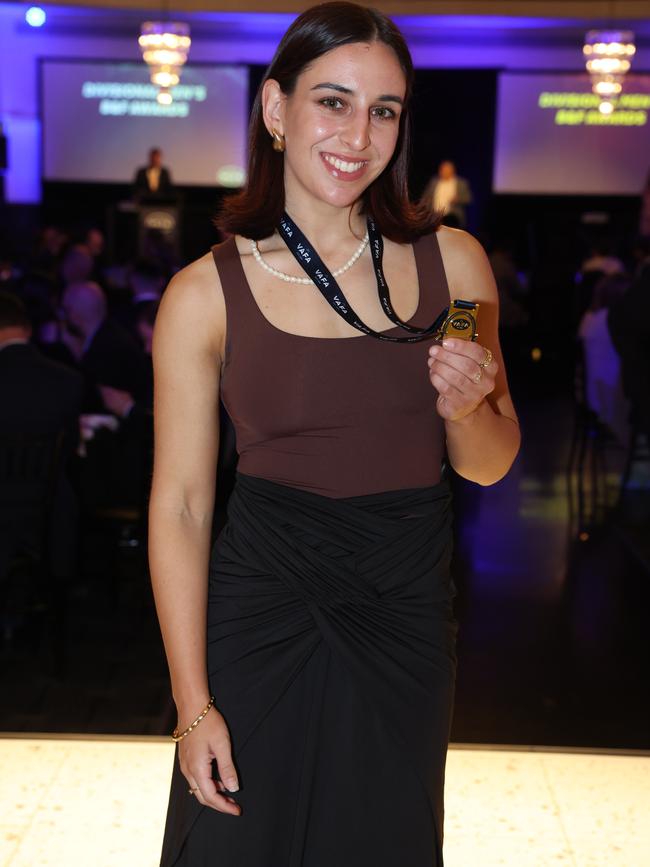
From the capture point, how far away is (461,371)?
52.8 inches

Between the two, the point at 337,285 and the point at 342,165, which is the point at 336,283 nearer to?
the point at 337,285

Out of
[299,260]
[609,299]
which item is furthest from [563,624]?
[299,260]

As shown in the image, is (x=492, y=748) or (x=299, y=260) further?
(x=492, y=748)

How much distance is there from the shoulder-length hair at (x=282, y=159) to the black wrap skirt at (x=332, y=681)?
37 centimetres

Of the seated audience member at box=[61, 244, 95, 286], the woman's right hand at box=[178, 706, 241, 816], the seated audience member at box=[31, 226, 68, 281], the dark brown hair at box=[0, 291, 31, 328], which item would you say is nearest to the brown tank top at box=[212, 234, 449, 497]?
the woman's right hand at box=[178, 706, 241, 816]

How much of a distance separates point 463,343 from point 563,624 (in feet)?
11.4

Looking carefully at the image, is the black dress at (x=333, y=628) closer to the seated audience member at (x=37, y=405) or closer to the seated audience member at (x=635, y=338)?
the seated audience member at (x=37, y=405)

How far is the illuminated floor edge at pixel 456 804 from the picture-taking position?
7.79 ft

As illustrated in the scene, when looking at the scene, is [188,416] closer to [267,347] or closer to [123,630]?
[267,347]

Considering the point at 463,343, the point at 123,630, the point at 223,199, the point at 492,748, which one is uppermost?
the point at 223,199

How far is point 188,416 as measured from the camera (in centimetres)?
151

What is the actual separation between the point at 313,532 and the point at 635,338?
457 centimetres

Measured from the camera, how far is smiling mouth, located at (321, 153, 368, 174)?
1.49 m

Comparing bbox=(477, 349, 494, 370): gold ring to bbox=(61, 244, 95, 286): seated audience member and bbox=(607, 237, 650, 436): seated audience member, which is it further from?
bbox=(61, 244, 95, 286): seated audience member
